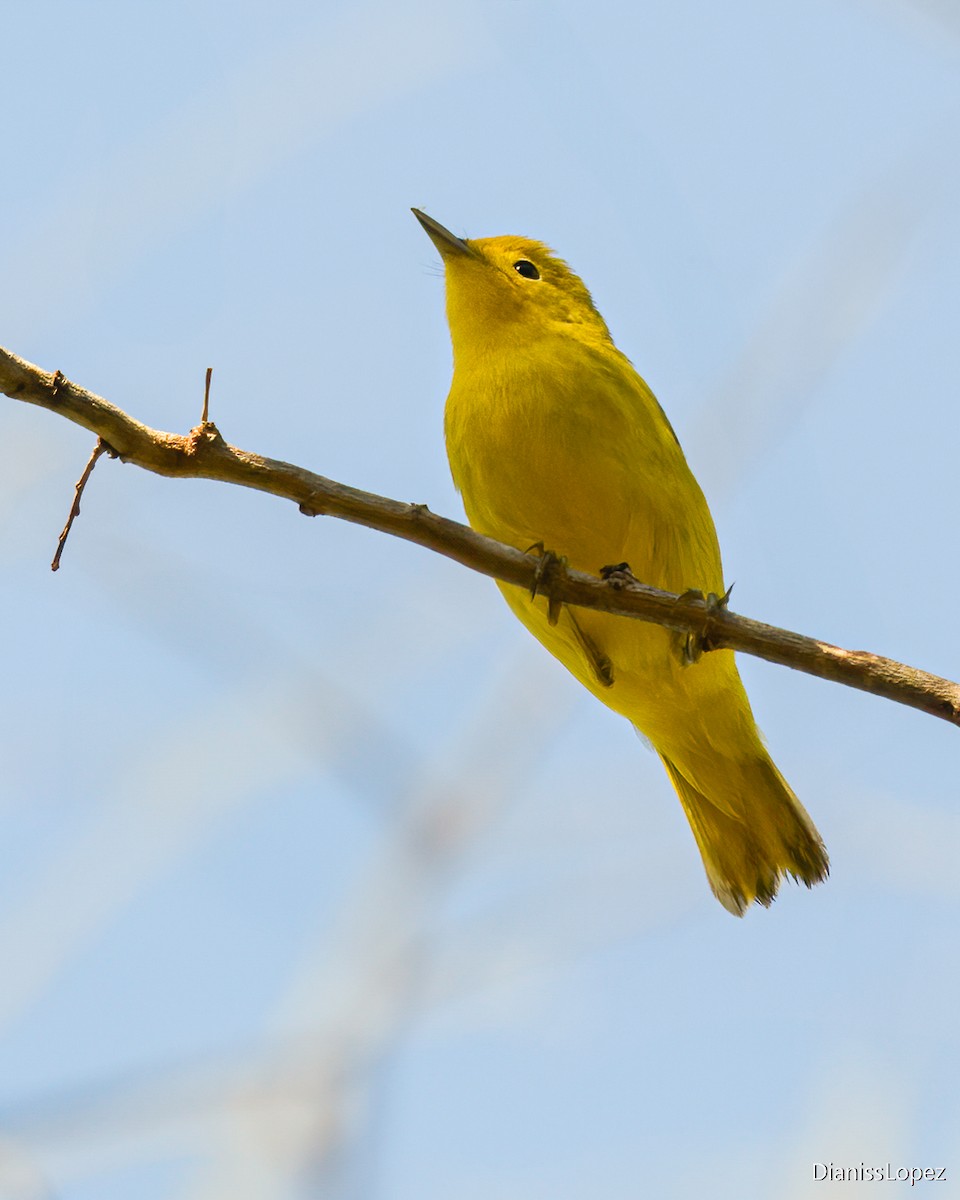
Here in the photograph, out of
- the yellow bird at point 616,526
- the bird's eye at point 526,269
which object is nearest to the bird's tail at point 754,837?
the yellow bird at point 616,526

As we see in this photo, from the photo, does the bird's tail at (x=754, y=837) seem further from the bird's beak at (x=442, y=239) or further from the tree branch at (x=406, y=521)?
the bird's beak at (x=442, y=239)

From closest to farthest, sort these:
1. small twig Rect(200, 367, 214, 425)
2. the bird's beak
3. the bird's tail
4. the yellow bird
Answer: small twig Rect(200, 367, 214, 425)
the yellow bird
the bird's tail
the bird's beak

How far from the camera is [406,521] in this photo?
328 cm

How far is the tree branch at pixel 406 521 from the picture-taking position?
3061 mm

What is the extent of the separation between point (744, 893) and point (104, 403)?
10.7ft

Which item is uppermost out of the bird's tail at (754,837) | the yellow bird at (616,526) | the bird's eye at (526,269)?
the bird's eye at (526,269)

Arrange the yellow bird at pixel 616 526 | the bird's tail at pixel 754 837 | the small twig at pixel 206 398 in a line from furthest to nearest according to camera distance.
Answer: the bird's tail at pixel 754 837, the yellow bird at pixel 616 526, the small twig at pixel 206 398

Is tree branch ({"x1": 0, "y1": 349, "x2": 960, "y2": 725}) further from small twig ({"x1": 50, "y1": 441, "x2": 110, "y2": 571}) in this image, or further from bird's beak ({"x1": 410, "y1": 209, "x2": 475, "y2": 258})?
bird's beak ({"x1": 410, "y1": 209, "x2": 475, "y2": 258})

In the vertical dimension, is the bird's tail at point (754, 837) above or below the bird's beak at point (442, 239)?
below

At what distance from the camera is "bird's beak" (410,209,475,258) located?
5590 millimetres

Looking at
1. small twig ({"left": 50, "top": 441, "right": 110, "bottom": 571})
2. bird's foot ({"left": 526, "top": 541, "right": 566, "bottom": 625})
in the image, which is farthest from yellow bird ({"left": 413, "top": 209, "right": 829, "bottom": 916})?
small twig ({"left": 50, "top": 441, "right": 110, "bottom": 571})

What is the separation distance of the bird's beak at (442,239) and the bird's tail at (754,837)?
8.17ft

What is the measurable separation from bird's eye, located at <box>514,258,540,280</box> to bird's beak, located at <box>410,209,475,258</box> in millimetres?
249

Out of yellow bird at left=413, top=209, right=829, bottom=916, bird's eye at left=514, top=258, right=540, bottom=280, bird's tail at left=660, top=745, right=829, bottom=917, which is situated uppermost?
bird's eye at left=514, top=258, right=540, bottom=280
